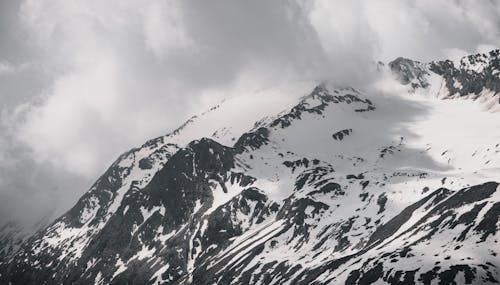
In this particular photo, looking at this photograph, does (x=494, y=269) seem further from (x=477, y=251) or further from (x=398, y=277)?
(x=398, y=277)

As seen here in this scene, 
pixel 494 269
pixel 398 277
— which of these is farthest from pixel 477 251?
pixel 398 277

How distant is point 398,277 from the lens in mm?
199500

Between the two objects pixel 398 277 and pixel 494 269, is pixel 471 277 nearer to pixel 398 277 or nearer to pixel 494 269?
pixel 494 269

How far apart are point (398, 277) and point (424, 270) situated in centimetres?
783

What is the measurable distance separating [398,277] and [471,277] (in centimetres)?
2245

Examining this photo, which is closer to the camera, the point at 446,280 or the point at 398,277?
the point at 446,280

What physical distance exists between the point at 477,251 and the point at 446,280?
57.9 feet

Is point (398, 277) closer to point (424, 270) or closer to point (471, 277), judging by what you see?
point (424, 270)

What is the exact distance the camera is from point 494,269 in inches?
7347

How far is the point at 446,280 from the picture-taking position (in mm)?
187125

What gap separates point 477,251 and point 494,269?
1194 cm

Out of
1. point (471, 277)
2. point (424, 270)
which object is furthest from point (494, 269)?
point (424, 270)

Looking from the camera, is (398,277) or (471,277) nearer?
(471,277)

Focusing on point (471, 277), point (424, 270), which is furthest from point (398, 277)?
point (471, 277)
